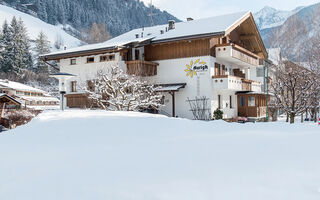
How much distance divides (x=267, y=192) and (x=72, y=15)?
113336 millimetres

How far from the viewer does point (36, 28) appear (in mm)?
86688

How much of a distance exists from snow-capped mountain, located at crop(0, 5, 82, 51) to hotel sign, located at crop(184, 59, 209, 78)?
64311mm

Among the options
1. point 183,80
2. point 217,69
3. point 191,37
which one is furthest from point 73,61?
point 217,69

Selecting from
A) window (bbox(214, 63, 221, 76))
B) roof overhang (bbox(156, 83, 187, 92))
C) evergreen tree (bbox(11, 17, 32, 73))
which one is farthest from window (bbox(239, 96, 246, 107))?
evergreen tree (bbox(11, 17, 32, 73))

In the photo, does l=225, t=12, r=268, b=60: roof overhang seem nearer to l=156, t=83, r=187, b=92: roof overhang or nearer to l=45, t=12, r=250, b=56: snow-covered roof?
l=45, t=12, r=250, b=56: snow-covered roof

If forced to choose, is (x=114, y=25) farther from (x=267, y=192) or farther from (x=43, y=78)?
(x=267, y=192)

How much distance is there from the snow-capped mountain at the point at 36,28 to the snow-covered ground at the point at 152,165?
253 ft

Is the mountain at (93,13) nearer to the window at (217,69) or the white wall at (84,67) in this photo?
the white wall at (84,67)

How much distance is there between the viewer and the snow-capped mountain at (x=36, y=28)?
81.4 metres

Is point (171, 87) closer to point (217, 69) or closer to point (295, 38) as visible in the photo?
point (217, 69)

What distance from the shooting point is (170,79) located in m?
23.3

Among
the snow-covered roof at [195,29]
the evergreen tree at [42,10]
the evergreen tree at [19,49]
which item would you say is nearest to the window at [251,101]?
the snow-covered roof at [195,29]

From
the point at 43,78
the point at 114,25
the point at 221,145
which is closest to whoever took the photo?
the point at 221,145

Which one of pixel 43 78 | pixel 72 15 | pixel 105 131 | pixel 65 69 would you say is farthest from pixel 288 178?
pixel 72 15
